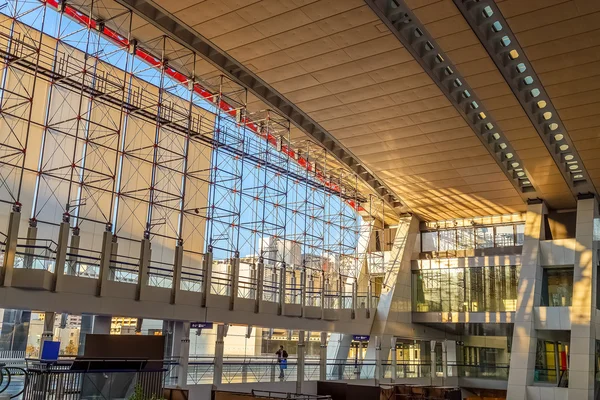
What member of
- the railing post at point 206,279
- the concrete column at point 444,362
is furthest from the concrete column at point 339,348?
the railing post at point 206,279

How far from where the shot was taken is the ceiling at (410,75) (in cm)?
2000

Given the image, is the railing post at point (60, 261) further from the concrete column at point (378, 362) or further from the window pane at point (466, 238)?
the window pane at point (466, 238)

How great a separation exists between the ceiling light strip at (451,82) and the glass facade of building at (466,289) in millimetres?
5264

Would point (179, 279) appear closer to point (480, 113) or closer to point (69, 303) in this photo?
point (69, 303)

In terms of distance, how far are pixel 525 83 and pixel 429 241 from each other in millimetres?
16751

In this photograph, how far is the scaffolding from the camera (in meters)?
21.1

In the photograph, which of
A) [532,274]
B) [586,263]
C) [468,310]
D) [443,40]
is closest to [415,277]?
[468,310]

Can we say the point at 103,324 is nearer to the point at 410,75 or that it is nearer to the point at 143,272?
the point at 143,272

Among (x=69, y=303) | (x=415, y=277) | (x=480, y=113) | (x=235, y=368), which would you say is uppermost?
(x=480, y=113)

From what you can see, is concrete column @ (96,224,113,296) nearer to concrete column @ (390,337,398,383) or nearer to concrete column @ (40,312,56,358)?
concrete column @ (40,312,56,358)

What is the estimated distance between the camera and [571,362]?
96.3 feet

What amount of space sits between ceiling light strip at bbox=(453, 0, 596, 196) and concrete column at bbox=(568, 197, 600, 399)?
1686 mm

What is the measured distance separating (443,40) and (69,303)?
15007mm

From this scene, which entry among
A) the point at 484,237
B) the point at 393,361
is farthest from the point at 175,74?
the point at 484,237
